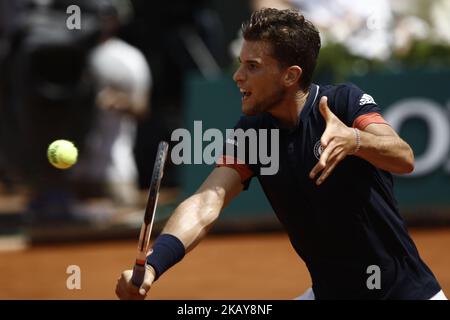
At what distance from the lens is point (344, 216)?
4.83m

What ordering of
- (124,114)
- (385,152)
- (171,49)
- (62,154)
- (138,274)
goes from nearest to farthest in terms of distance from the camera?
(138,274) → (385,152) → (62,154) → (124,114) → (171,49)

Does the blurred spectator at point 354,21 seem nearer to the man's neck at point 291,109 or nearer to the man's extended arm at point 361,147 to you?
the man's neck at point 291,109

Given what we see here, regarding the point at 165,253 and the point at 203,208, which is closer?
the point at 165,253

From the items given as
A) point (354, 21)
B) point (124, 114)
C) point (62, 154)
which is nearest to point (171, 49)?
point (124, 114)

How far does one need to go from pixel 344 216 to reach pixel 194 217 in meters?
0.70

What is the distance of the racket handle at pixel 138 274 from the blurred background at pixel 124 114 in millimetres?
6104

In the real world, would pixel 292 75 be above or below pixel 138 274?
above

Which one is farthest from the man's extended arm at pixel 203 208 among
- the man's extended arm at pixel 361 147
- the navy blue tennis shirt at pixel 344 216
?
the man's extended arm at pixel 361 147

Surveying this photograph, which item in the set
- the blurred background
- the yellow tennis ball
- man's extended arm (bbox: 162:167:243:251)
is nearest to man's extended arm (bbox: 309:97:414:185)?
man's extended arm (bbox: 162:167:243:251)

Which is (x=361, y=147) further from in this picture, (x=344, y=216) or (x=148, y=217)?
(x=148, y=217)

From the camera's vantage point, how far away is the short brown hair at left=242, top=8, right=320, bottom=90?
4867 mm

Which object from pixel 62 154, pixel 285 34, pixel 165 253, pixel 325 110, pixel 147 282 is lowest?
pixel 147 282

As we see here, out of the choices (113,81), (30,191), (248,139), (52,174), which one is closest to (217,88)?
(113,81)

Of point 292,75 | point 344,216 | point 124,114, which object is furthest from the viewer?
point 124,114
